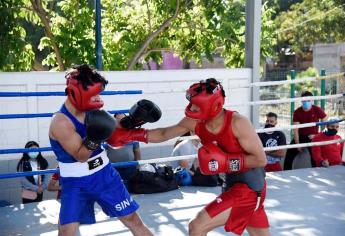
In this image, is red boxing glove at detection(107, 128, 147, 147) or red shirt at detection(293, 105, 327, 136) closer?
red boxing glove at detection(107, 128, 147, 147)

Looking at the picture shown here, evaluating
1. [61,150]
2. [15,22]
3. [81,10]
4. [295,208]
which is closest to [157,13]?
[81,10]

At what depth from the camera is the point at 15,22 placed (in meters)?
6.88

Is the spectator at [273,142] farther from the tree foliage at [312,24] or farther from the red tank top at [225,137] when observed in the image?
the tree foliage at [312,24]

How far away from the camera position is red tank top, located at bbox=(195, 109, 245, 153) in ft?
9.41

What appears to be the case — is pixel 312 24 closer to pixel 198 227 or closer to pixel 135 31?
pixel 135 31

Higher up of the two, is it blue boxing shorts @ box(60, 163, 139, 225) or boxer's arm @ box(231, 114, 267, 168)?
boxer's arm @ box(231, 114, 267, 168)

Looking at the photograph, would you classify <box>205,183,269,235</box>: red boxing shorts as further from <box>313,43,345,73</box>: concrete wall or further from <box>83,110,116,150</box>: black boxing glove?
<box>313,43,345,73</box>: concrete wall

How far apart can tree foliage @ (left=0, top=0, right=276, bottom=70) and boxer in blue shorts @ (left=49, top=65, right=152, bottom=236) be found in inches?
174

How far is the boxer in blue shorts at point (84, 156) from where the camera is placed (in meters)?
2.78

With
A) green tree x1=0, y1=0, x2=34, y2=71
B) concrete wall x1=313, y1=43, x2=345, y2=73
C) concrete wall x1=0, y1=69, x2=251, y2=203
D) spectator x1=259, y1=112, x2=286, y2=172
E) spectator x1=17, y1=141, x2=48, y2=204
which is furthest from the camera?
concrete wall x1=313, y1=43, x2=345, y2=73

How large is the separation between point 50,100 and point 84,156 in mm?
3289

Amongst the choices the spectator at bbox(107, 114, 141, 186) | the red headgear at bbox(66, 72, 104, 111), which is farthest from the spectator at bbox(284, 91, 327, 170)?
the red headgear at bbox(66, 72, 104, 111)

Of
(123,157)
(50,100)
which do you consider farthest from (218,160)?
(50,100)

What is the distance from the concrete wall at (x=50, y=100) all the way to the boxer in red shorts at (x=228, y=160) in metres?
2.18
